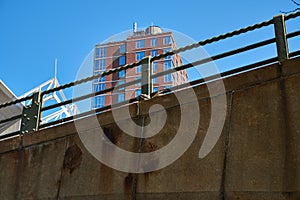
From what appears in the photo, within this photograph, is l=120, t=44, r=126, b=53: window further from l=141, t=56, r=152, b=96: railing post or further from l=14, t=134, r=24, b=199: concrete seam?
l=141, t=56, r=152, b=96: railing post

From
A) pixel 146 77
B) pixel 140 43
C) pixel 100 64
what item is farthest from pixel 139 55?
pixel 146 77

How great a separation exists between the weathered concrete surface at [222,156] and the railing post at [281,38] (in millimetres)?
222

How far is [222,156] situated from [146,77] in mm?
1822

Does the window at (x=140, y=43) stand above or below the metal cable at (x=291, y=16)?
above

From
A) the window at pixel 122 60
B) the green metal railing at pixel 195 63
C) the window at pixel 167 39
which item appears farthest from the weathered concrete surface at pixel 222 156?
the window at pixel 122 60

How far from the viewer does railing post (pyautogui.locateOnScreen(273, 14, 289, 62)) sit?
157 inches

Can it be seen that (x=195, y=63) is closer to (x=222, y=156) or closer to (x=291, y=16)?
(x=291, y=16)

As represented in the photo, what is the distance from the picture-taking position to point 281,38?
414cm

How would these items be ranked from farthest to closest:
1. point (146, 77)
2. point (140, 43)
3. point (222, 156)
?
point (140, 43) → point (146, 77) → point (222, 156)

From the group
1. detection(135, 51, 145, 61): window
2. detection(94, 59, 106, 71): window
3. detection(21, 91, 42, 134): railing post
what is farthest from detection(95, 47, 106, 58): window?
detection(21, 91, 42, 134): railing post

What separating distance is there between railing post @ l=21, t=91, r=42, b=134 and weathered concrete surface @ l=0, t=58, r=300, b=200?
38.6 inches

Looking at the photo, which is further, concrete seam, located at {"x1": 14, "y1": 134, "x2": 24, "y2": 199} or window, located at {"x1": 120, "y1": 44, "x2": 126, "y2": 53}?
window, located at {"x1": 120, "y1": 44, "x2": 126, "y2": 53}

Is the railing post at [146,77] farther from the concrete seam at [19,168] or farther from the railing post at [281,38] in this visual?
the concrete seam at [19,168]

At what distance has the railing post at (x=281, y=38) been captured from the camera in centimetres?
399
